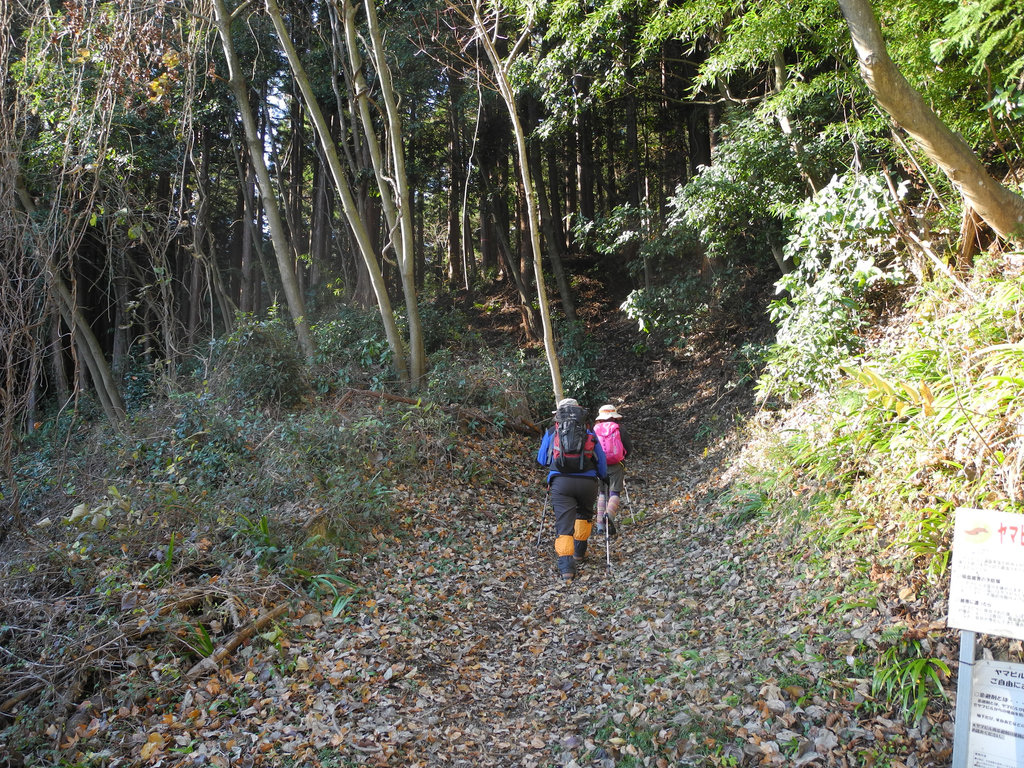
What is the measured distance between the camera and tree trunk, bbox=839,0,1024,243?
5.20 m

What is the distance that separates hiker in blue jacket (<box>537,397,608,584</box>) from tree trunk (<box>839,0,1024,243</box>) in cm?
417

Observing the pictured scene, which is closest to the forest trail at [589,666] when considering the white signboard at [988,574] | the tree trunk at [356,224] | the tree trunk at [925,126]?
the white signboard at [988,574]

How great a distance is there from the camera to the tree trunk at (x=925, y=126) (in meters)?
5.20

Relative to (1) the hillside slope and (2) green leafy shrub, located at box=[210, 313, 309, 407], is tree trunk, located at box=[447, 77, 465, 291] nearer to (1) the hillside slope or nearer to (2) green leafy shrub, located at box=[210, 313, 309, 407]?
(2) green leafy shrub, located at box=[210, 313, 309, 407]

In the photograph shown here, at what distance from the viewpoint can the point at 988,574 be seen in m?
3.09

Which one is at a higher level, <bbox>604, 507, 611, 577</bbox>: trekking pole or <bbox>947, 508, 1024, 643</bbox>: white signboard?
<bbox>947, 508, 1024, 643</bbox>: white signboard

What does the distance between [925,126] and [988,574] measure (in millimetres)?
4242

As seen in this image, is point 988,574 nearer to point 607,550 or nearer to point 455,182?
point 607,550

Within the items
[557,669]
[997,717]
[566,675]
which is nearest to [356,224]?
[557,669]

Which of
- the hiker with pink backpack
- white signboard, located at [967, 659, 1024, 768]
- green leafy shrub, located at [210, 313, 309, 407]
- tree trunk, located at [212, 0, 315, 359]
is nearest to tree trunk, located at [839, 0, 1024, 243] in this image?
the hiker with pink backpack

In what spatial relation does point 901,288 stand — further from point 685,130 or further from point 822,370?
point 685,130

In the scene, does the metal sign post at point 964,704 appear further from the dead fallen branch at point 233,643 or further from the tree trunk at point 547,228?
the tree trunk at point 547,228

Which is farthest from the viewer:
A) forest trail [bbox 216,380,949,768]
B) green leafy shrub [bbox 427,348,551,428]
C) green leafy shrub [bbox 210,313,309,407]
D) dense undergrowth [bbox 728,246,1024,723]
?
green leafy shrub [bbox 427,348,551,428]

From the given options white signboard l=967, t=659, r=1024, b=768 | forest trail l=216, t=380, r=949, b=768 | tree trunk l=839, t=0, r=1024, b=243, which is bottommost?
forest trail l=216, t=380, r=949, b=768
